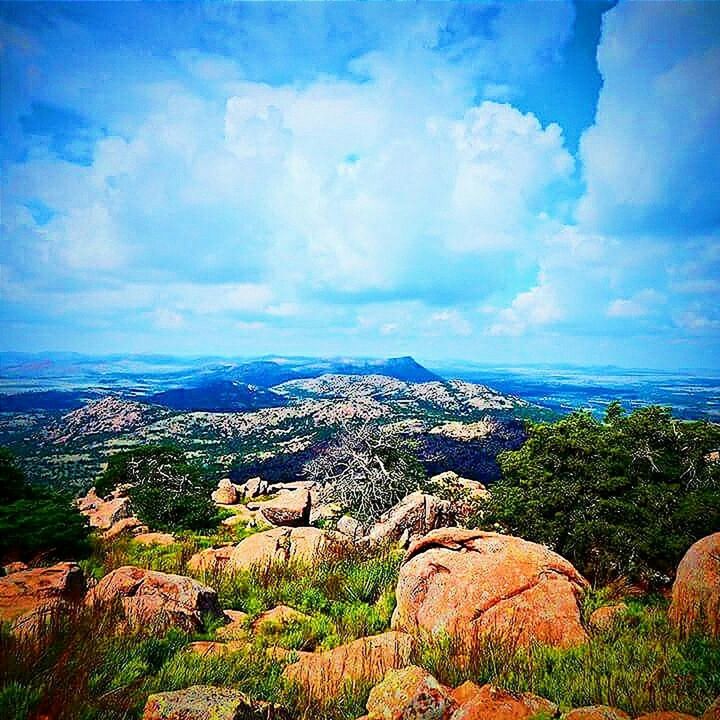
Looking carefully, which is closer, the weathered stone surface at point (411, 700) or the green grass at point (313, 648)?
the weathered stone surface at point (411, 700)

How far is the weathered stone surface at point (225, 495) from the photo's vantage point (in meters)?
31.2

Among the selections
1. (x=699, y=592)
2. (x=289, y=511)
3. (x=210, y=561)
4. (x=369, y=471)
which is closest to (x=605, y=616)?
(x=699, y=592)

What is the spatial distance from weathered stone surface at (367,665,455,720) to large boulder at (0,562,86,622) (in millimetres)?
5301

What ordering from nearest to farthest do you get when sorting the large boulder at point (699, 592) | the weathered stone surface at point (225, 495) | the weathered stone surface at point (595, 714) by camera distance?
the weathered stone surface at point (595, 714)
the large boulder at point (699, 592)
the weathered stone surface at point (225, 495)

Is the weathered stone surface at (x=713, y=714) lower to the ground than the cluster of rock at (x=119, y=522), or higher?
higher

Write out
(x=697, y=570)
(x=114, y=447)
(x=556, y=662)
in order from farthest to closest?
(x=114, y=447)
(x=697, y=570)
(x=556, y=662)

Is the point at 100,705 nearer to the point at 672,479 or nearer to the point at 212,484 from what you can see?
the point at 672,479

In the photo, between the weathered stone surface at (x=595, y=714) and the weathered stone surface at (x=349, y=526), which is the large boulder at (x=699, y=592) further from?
the weathered stone surface at (x=349, y=526)

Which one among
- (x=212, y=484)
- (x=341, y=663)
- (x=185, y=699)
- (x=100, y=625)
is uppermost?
(x=185, y=699)

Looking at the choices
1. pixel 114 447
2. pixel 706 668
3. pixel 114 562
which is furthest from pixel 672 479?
pixel 114 447

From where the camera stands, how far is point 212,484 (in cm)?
2755

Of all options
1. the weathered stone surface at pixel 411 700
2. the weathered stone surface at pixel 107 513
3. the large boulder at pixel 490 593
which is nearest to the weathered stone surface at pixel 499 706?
the weathered stone surface at pixel 411 700

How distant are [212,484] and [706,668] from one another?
86.7ft

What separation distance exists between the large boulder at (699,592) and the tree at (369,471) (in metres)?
12.4
